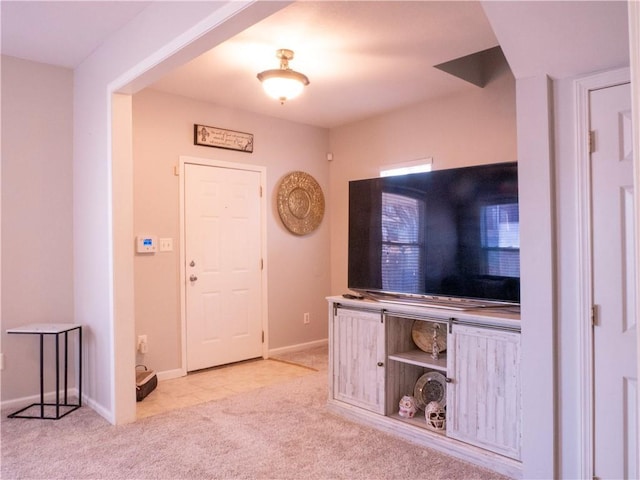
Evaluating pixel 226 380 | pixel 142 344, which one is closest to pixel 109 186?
pixel 142 344

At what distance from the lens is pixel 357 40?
9.91ft

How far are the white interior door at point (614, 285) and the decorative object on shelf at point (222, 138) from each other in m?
3.37

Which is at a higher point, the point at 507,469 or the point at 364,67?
the point at 364,67

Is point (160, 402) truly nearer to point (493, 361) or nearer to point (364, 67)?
point (493, 361)

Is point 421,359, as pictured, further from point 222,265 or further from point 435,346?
point 222,265

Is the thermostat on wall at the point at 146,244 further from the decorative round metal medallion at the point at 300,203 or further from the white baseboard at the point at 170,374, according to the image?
the decorative round metal medallion at the point at 300,203

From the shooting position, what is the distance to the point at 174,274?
13.6 ft

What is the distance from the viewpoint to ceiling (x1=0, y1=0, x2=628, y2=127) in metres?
1.71

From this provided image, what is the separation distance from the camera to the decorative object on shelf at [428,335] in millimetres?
2861

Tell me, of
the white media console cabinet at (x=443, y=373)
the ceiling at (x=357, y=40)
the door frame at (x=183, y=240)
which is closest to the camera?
the ceiling at (x=357, y=40)

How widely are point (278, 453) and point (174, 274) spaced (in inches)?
83.9

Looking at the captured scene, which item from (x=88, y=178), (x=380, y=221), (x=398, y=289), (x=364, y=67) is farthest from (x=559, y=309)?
(x=88, y=178)

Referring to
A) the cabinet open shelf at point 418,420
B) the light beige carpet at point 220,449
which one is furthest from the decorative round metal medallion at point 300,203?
the cabinet open shelf at point 418,420

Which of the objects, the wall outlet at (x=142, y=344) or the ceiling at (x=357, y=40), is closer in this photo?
the ceiling at (x=357, y=40)
